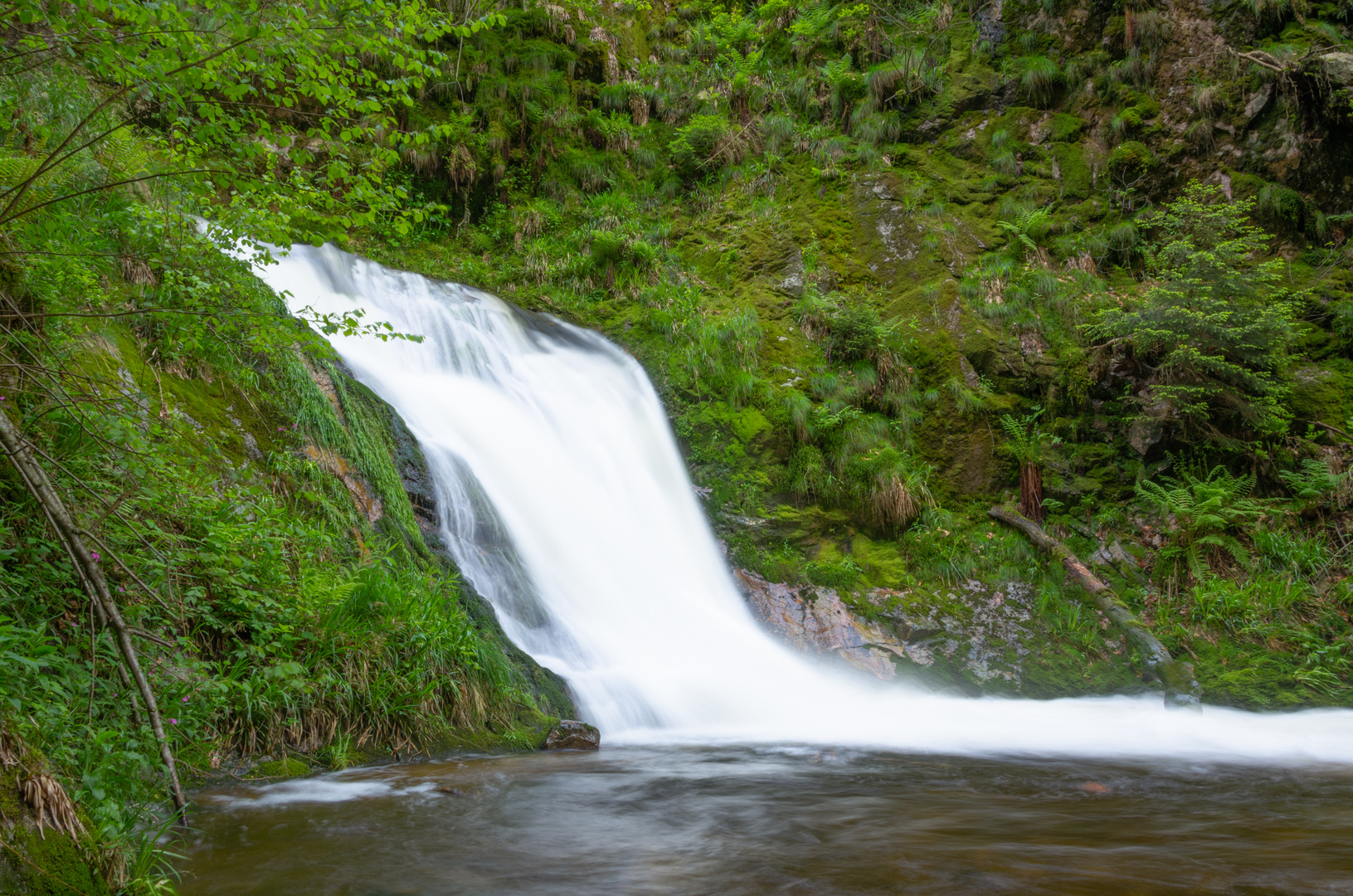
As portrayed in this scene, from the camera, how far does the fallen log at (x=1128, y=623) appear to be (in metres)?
6.71

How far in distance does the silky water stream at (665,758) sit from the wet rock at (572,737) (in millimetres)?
236

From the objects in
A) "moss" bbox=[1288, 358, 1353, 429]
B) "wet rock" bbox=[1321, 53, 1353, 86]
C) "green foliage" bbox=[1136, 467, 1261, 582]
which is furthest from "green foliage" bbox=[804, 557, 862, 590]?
"wet rock" bbox=[1321, 53, 1353, 86]

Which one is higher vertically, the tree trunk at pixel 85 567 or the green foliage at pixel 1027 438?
the green foliage at pixel 1027 438

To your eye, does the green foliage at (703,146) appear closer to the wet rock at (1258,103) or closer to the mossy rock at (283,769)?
the wet rock at (1258,103)

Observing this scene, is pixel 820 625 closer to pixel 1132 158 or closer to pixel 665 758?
pixel 665 758

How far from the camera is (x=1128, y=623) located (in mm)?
7566

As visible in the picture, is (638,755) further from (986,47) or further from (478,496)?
(986,47)

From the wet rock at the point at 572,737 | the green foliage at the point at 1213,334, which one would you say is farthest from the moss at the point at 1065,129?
the wet rock at the point at 572,737

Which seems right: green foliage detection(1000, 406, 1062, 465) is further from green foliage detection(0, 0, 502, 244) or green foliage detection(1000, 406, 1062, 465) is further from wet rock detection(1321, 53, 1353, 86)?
green foliage detection(0, 0, 502, 244)

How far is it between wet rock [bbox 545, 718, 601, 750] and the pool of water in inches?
17.8

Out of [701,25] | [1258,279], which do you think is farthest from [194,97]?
[701,25]

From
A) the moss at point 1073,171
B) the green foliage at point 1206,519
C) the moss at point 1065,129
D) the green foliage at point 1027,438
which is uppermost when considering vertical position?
the moss at point 1065,129

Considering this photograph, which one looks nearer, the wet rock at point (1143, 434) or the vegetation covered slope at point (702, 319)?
the vegetation covered slope at point (702, 319)

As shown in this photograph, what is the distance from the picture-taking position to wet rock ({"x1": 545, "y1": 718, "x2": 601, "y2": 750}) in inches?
189
